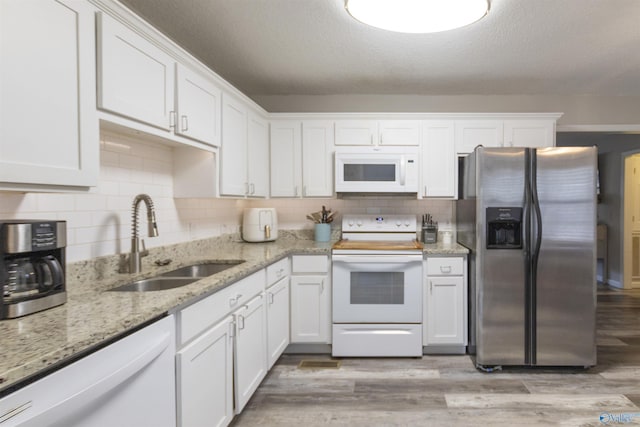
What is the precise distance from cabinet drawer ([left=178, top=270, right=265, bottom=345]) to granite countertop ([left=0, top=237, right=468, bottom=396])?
0.04 meters

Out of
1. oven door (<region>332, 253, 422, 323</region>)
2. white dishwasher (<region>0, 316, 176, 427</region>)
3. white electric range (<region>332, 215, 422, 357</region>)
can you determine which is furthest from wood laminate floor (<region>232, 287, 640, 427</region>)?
white dishwasher (<region>0, 316, 176, 427</region>)

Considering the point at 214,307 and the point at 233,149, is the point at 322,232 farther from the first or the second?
the point at 214,307

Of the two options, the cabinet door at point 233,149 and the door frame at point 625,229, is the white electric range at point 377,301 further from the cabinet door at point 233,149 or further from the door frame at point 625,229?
the door frame at point 625,229

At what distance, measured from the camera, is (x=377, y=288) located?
283cm

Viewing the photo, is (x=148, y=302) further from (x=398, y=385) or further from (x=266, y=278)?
(x=398, y=385)

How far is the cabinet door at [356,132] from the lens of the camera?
3189mm

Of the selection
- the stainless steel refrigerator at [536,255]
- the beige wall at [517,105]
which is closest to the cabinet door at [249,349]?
the stainless steel refrigerator at [536,255]

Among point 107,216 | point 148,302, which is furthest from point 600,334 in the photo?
point 107,216

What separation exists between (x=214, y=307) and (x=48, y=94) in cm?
104

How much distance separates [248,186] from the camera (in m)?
2.81

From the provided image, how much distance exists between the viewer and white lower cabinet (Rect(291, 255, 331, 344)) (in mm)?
2857

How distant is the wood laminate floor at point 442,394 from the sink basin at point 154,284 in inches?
35.0

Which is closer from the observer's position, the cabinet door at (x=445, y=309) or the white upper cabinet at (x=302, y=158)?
the cabinet door at (x=445, y=309)

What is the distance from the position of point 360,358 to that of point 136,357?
2107 mm
